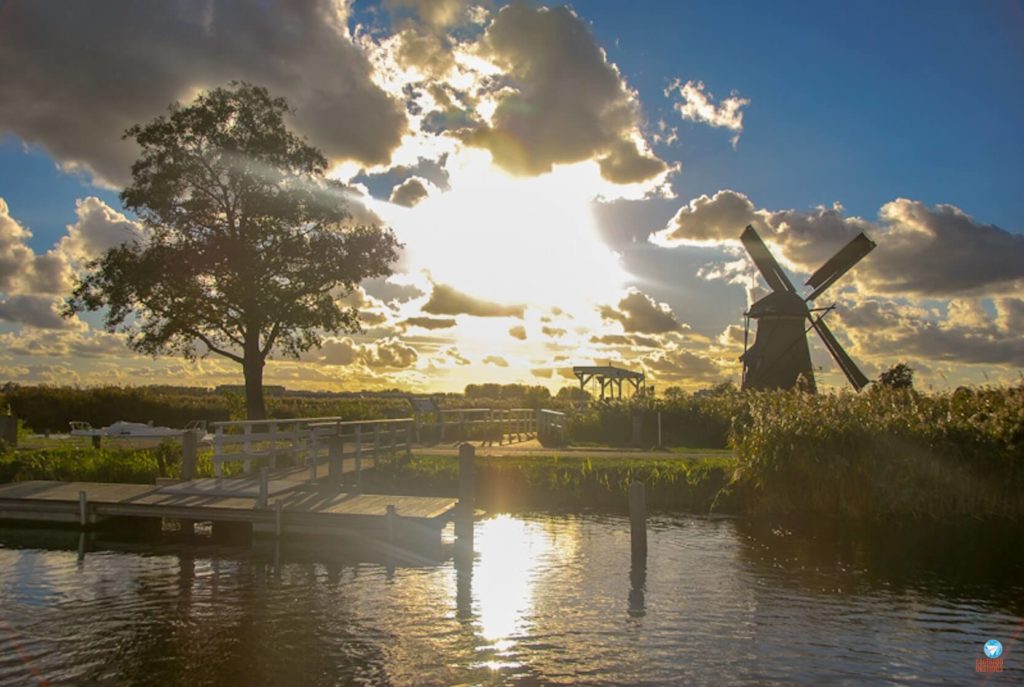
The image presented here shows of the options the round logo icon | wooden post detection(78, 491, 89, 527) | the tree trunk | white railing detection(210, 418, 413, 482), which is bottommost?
the round logo icon

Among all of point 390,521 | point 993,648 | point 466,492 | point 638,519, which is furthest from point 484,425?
point 993,648

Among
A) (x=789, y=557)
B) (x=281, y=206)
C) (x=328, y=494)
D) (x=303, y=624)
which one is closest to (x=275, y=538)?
(x=328, y=494)

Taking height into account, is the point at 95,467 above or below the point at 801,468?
below

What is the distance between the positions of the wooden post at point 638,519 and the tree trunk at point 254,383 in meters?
25.3

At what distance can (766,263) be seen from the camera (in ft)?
192

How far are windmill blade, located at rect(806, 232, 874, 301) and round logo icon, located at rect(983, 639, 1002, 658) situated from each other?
4504 cm

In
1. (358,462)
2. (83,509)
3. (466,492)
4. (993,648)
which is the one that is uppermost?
(358,462)

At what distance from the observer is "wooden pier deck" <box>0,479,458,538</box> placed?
66.0ft

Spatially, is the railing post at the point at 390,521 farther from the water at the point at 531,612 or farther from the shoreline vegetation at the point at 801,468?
the shoreline vegetation at the point at 801,468

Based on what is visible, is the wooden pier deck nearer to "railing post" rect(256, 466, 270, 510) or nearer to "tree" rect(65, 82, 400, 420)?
"railing post" rect(256, 466, 270, 510)

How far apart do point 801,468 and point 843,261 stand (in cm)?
3640

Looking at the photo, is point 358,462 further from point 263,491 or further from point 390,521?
point 390,521

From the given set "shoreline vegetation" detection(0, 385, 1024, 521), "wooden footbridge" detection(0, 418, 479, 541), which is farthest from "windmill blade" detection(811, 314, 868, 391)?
"wooden footbridge" detection(0, 418, 479, 541)

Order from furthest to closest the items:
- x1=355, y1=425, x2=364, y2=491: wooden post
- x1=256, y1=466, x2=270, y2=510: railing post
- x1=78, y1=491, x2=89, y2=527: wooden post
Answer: x1=355, y1=425, x2=364, y2=491: wooden post → x1=78, y1=491, x2=89, y2=527: wooden post → x1=256, y1=466, x2=270, y2=510: railing post
